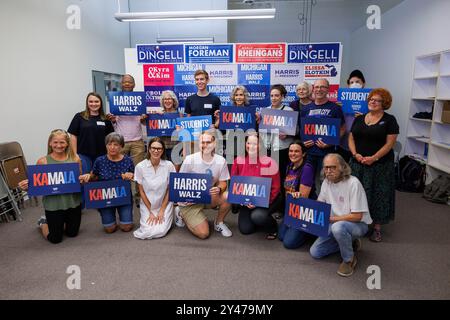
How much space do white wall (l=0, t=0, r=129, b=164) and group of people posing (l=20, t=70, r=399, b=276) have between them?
137 centimetres

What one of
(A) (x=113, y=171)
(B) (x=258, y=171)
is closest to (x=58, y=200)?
(A) (x=113, y=171)

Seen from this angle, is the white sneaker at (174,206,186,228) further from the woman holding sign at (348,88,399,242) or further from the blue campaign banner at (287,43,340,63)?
the blue campaign banner at (287,43,340,63)

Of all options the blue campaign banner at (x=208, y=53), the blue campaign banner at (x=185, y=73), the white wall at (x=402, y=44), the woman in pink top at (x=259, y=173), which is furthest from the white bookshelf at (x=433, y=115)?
the blue campaign banner at (x=185, y=73)

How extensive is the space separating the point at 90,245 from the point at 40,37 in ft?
11.4

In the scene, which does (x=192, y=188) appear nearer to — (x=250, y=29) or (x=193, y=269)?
(x=193, y=269)

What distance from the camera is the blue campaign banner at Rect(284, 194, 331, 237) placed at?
2.60 meters

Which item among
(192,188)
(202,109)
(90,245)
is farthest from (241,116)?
(90,245)

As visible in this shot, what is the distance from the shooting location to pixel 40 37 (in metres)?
4.76

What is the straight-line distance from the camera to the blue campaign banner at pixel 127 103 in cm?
383

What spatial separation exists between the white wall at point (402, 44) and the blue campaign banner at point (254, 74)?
9.07 ft

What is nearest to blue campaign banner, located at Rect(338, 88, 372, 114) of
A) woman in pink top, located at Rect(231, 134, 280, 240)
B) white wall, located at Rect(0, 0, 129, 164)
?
woman in pink top, located at Rect(231, 134, 280, 240)

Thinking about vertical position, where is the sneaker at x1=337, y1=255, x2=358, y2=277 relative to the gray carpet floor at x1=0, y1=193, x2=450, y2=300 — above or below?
above

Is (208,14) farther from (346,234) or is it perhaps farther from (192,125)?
(346,234)

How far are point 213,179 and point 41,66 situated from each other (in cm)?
344
